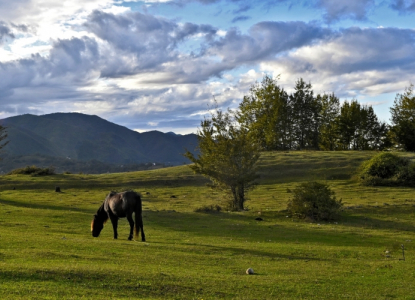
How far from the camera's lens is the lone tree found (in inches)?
1560

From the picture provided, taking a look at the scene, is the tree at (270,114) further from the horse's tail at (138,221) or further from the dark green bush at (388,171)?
the horse's tail at (138,221)

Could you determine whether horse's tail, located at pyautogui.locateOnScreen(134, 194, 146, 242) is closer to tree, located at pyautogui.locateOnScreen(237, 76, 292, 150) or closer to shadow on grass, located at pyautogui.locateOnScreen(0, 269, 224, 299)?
→ shadow on grass, located at pyautogui.locateOnScreen(0, 269, 224, 299)

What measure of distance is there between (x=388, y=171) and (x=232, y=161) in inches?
991

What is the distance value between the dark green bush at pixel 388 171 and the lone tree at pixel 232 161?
20674 mm

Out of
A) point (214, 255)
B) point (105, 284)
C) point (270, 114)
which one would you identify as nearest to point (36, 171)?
point (270, 114)

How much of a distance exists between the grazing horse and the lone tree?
17.7 m

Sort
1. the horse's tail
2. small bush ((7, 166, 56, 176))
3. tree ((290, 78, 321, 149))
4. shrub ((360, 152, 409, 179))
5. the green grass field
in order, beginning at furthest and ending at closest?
tree ((290, 78, 321, 149))
small bush ((7, 166, 56, 176))
shrub ((360, 152, 409, 179))
the horse's tail
the green grass field

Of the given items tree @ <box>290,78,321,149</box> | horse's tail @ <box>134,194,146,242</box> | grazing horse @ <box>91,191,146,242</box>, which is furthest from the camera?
tree @ <box>290,78,321,149</box>

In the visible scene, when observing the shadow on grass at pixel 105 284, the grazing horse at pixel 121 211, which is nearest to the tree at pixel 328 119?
the grazing horse at pixel 121 211

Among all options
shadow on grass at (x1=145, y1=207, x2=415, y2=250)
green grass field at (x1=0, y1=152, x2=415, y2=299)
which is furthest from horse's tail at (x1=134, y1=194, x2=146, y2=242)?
shadow on grass at (x1=145, y1=207, x2=415, y2=250)

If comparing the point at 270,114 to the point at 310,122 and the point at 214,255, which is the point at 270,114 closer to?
the point at 310,122

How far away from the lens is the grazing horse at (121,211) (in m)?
21.7

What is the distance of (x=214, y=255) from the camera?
695 inches

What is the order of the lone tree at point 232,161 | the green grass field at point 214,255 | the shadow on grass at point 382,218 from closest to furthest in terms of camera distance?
the green grass field at point 214,255
the shadow on grass at point 382,218
the lone tree at point 232,161
